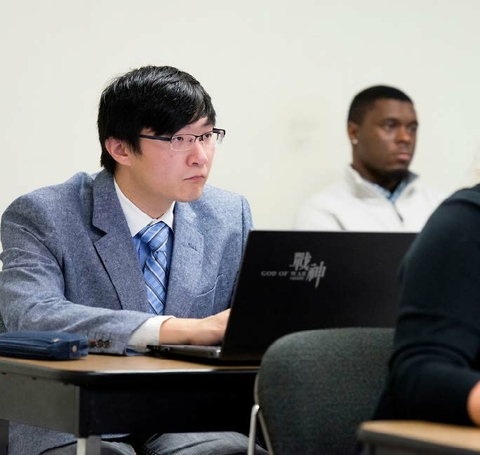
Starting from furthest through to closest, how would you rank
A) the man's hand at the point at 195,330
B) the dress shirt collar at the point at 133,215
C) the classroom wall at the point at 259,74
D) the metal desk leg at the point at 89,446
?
the classroom wall at the point at 259,74, the dress shirt collar at the point at 133,215, the man's hand at the point at 195,330, the metal desk leg at the point at 89,446

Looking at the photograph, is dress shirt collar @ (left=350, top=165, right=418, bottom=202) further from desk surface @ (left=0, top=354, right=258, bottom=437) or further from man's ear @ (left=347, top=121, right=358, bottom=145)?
desk surface @ (left=0, top=354, right=258, bottom=437)

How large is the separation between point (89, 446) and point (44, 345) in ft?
0.77

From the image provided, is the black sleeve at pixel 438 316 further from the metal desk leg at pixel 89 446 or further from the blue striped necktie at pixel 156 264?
the blue striped necktie at pixel 156 264

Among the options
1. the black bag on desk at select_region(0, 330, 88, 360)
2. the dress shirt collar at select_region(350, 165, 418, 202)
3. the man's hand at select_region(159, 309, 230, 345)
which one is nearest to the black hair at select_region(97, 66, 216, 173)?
the man's hand at select_region(159, 309, 230, 345)

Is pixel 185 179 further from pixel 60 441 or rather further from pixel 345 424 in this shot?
pixel 345 424

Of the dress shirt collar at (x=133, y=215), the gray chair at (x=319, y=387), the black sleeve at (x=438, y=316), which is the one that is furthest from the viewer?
the dress shirt collar at (x=133, y=215)

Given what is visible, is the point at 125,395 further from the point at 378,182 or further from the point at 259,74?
the point at 378,182

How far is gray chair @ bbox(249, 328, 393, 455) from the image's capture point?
165 cm

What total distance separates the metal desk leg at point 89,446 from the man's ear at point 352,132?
9.19ft

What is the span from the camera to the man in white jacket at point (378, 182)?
13.8 feet

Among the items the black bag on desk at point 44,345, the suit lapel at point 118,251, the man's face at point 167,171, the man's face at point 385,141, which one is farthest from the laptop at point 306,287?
the man's face at point 385,141

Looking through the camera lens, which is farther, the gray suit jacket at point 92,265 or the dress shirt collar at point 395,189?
the dress shirt collar at point 395,189

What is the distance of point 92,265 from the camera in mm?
2461

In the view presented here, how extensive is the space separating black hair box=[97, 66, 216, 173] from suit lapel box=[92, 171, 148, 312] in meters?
0.15
